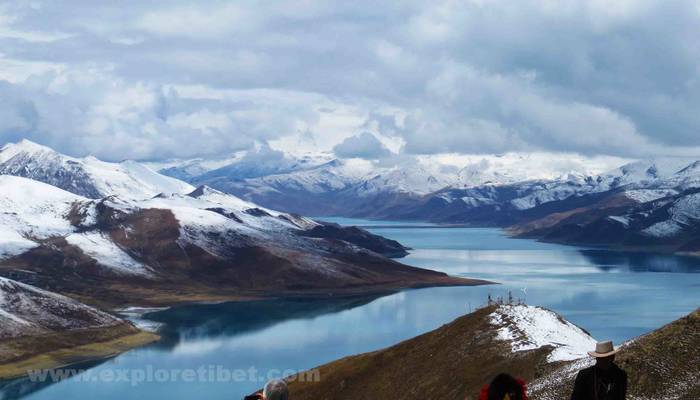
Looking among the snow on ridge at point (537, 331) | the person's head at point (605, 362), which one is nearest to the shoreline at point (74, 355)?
the snow on ridge at point (537, 331)

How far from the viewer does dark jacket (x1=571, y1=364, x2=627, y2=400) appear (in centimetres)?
1623

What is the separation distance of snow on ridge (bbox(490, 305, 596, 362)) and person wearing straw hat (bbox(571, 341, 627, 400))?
4291 cm

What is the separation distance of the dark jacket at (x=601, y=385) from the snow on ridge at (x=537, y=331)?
42.9 metres

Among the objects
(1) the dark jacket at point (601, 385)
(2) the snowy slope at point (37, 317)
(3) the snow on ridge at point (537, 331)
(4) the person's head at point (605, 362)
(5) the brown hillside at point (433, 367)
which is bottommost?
(2) the snowy slope at point (37, 317)

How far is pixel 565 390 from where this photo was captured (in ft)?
153

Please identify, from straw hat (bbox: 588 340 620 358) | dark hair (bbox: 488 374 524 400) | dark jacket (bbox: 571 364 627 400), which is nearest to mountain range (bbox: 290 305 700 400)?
dark jacket (bbox: 571 364 627 400)

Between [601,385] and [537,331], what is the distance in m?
53.1

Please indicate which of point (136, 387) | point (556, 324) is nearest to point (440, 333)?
point (556, 324)

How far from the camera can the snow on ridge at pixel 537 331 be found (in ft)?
206

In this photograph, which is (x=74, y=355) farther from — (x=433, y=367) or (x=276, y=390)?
(x=276, y=390)

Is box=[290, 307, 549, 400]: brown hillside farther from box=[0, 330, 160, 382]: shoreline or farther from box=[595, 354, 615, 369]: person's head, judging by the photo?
box=[0, 330, 160, 382]: shoreline

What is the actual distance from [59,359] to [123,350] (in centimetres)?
1364

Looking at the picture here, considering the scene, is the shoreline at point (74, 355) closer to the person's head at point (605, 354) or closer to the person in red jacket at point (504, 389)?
the person in red jacket at point (504, 389)

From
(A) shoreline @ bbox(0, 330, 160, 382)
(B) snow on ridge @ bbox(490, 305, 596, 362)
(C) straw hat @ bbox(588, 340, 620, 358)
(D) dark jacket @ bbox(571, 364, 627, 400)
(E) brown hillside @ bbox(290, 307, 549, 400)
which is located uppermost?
(C) straw hat @ bbox(588, 340, 620, 358)
